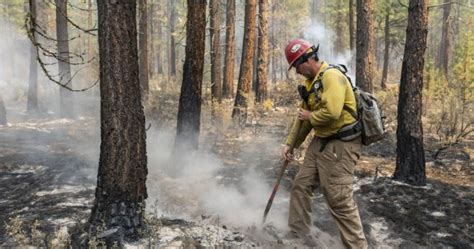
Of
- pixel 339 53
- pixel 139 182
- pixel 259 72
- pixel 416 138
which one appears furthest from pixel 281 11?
pixel 139 182

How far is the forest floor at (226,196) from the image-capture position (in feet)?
14.9

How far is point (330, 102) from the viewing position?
396 cm

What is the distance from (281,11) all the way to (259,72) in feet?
92.2

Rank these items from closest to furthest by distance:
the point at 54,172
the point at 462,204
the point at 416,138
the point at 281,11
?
the point at 462,204
the point at 416,138
the point at 54,172
the point at 281,11

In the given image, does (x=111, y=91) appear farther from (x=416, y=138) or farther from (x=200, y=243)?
(x=416, y=138)

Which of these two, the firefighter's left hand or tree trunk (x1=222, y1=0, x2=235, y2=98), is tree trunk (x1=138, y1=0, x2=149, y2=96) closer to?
tree trunk (x1=222, y1=0, x2=235, y2=98)

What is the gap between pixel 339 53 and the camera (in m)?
34.1

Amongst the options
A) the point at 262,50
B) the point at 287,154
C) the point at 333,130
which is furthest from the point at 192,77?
the point at 262,50

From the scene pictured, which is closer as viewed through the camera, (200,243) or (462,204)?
(200,243)

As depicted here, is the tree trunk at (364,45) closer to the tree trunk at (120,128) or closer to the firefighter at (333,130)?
the firefighter at (333,130)

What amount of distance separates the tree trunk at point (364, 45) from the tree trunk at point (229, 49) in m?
5.30

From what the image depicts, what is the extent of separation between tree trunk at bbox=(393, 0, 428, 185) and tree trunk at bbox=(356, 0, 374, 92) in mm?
4166

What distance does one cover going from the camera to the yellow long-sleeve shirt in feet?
13.0

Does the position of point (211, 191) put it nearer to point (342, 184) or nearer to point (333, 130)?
point (342, 184)
